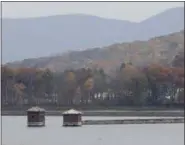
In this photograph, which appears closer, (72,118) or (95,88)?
(72,118)

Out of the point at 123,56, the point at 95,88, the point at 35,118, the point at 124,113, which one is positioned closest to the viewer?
the point at 35,118

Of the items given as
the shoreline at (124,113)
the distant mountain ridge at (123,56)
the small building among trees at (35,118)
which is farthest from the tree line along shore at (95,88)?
the small building among trees at (35,118)

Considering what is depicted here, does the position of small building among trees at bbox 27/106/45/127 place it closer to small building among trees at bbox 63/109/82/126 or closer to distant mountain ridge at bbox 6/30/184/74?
small building among trees at bbox 63/109/82/126

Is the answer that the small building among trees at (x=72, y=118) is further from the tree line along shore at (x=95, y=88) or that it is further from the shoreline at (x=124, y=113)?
the tree line along shore at (x=95, y=88)

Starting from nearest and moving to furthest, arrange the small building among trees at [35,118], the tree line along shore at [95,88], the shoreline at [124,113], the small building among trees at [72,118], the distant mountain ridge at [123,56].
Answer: the small building among trees at [35,118] < the small building among trees at [72,118] < the shoreline at [124,113] < the tree line along shore at [95,88] < the distant mountain ridge at [123,56]

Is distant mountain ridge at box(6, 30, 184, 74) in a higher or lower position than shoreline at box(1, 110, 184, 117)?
higher

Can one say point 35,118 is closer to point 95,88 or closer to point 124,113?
point 124,113

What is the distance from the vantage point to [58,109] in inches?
2388

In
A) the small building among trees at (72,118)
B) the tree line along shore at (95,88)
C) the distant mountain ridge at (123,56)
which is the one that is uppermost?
the distant mountain ridge at (123,56)

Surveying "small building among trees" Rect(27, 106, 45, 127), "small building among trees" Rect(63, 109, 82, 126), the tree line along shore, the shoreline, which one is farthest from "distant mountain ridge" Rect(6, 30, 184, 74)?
"small building among trees" Rect(27, 106, 45, 127)

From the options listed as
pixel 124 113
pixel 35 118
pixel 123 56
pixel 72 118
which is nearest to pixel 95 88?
pixel 124 113

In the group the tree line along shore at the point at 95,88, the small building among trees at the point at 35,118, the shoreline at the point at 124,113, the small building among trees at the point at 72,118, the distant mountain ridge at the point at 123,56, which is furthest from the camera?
the distant mountain ridge at the point at 123,56

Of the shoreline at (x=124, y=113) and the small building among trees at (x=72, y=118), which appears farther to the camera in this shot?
the shoreline at (x=124, y=113)

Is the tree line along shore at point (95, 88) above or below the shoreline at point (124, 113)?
above
